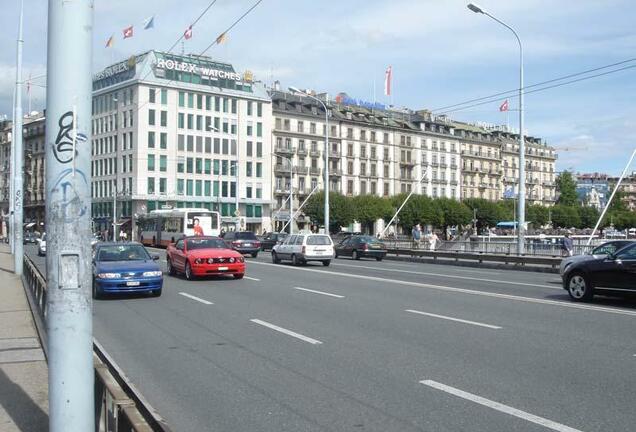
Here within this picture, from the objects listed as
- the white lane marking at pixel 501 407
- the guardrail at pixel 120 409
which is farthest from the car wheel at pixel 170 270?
the guardrail at pixel 120 409

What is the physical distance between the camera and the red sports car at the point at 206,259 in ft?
73.4

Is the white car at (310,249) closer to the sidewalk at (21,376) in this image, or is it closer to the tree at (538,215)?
the sidewalk at (21,376)

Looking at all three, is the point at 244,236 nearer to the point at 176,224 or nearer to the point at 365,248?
the point at 365,248

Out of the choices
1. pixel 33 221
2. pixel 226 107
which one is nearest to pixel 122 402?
pixel 226 107

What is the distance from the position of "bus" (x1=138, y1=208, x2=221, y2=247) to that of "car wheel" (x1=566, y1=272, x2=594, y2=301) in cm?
3438

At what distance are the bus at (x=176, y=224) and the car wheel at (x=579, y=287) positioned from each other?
1354 inches

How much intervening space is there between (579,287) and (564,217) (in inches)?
4112

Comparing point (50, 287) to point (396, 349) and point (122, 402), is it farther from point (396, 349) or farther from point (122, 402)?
point (396, 349)

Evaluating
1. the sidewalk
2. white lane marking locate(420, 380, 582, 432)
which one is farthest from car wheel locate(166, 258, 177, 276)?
white lane marking locate(420, 380, 582, 432)

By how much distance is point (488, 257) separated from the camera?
3306 cm

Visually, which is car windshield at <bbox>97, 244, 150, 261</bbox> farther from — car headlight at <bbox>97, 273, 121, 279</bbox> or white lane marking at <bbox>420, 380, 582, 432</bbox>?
white lane marking at <bbox>420, 380, 582, 432</bbox>

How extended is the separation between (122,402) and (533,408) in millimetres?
3854

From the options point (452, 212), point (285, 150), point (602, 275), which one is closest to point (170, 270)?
point (602, 275)

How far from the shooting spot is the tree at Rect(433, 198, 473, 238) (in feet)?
342
